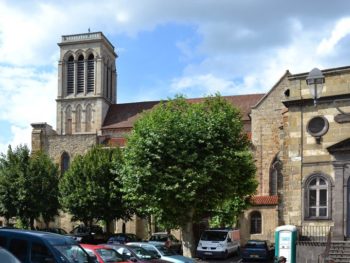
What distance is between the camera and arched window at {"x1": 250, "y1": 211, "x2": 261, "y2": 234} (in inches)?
1874

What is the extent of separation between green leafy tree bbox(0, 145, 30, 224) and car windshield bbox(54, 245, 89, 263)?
35.2 metres

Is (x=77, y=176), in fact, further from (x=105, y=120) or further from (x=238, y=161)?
(x=105, y=120)

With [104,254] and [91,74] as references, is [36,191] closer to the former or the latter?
[91,74]

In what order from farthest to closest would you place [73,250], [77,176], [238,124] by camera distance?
[77,176] → [238,124] → [73,250]

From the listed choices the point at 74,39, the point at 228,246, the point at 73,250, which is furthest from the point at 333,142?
the point at 74,39

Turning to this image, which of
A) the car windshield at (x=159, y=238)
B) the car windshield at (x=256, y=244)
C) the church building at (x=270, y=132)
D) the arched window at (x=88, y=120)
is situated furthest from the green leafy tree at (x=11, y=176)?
the car windshield at (x=256, y=244)

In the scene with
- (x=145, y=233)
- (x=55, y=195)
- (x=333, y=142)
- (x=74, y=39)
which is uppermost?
(x=74, y=39)

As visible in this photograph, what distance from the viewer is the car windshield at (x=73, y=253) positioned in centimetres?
1410

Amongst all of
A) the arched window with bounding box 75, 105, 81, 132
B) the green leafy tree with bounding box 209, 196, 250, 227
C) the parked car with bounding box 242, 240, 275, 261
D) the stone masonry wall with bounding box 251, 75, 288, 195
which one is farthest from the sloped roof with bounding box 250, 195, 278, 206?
the arched window with bounding box 75, 105, 81, 132

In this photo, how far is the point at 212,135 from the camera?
30391mm

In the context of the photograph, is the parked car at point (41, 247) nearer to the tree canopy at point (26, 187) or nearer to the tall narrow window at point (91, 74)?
the tree canopy at point (26, 187)

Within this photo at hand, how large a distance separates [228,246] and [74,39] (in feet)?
142

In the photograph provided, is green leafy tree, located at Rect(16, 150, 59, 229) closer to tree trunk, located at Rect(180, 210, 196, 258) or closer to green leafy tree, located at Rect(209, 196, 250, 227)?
green leafy tree, located at Rect(209, 196, 250, 227)

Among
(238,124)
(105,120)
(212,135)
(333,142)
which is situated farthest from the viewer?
(105,120)
